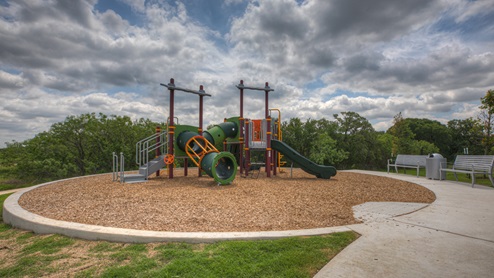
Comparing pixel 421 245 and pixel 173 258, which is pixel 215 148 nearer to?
pixel 173 258

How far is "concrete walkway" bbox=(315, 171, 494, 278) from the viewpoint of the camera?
10.1ft

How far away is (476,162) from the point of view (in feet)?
34.3

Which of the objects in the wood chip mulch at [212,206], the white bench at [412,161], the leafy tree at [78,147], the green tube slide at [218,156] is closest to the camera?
the wood chip mulch at [212,206]

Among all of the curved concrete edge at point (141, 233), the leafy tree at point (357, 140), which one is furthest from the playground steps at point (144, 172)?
the leafy tree at point (357, 140)

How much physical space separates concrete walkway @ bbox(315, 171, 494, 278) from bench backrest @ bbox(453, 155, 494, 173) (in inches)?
192

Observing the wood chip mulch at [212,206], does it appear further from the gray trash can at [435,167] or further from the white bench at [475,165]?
the gray trash can at [435,167]

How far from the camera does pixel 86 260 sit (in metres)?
3.49

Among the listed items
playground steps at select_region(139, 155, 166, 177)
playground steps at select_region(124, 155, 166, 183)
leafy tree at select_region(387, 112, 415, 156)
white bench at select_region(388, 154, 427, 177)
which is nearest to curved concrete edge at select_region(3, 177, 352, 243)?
playground steps at select_region(124, 155, 166, 183)

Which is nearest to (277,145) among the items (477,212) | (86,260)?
(477,212)

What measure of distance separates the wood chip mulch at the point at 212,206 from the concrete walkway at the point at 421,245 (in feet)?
2.78

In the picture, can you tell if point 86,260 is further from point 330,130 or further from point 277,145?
point 330,130

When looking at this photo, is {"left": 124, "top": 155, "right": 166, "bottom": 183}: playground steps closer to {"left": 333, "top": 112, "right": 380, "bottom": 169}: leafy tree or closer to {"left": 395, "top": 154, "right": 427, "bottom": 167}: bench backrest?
{"left": 395, "top": 154, "right": 427, "bottom": 167}: bench backrest

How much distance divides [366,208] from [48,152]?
1889 centimetres

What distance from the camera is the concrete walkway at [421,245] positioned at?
121 inches
